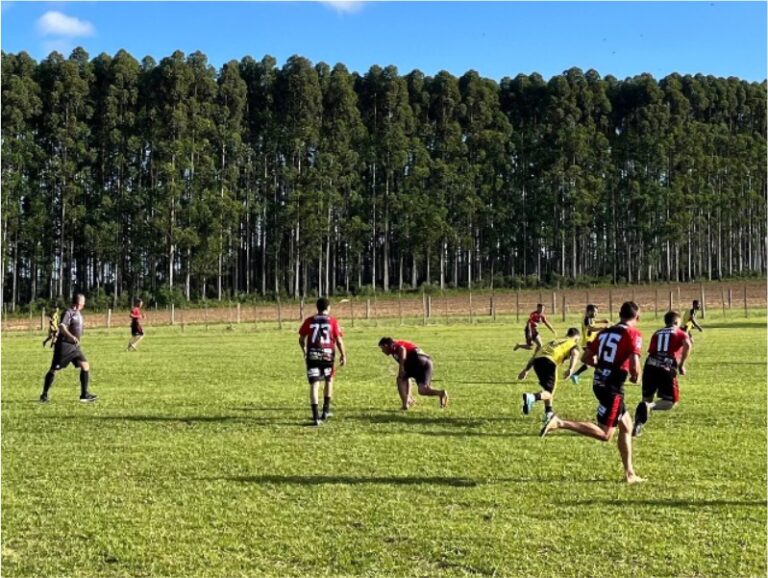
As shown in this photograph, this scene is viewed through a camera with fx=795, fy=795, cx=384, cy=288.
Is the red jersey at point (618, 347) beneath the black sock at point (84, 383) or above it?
above

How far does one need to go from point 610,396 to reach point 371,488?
2.49 metres

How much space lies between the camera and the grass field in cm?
559

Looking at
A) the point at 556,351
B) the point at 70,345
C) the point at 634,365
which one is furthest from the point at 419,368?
the point at 70,345

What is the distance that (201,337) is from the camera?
35344 mm

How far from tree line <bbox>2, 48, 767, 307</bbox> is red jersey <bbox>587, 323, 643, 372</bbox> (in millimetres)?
62717

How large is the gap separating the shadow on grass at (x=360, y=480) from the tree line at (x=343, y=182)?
61.7 m

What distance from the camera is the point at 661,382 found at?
421 inches

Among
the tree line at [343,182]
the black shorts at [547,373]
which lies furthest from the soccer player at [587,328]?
the tree line at [343,182]

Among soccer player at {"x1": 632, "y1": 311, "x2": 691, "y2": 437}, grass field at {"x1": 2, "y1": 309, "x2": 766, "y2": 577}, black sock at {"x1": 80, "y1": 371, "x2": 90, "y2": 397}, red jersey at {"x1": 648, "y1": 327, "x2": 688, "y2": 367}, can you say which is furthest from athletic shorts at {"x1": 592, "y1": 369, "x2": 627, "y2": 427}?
black sock at {"x1": 80, "y1": 371, "x2": 90, "y2": 397}

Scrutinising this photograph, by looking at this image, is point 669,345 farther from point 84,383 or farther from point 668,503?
point 84,383

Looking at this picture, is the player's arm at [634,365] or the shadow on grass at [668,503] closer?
the shadow on grass at [668,503]

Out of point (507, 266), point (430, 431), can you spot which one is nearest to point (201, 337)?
point (430, 431)

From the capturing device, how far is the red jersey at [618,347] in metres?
7.69

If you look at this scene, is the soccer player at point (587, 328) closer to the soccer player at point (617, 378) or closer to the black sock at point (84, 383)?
the soccer player at point (617, 378)
